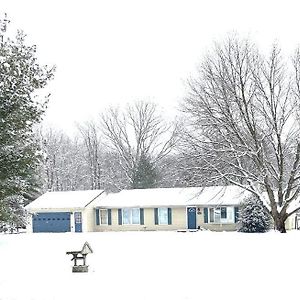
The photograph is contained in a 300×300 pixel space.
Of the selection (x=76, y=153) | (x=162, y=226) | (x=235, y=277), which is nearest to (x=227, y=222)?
(x=162, y=226)

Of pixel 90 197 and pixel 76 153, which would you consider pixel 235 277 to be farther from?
pixel 76 153

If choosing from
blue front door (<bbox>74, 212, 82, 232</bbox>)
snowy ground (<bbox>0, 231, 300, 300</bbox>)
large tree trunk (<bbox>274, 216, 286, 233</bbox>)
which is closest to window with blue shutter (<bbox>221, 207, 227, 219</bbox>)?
large tree trunk (<bbox>274, 216, 286, 233</bbox>)

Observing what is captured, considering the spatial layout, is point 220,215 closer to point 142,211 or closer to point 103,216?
point 142,211

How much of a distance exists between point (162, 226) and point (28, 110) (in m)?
26.1

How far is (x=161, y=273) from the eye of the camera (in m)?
14.6

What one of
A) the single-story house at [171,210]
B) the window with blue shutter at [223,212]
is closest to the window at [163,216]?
the single-story house at [171,210]

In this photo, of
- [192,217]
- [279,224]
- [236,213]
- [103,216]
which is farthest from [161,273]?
[103,216]

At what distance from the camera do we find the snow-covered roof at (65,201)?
→ 39.1 metres

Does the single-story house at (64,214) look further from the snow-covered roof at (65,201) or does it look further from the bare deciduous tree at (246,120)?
the bare deciduous tree at (246,120)

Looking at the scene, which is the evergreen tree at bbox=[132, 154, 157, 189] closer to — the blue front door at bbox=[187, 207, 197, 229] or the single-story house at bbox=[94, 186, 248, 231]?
the single-story house at bbox=[94, 186, 248, 231]

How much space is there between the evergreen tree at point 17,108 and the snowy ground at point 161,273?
276cm

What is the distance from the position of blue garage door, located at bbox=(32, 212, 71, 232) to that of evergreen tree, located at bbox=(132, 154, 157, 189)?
42.5 ft

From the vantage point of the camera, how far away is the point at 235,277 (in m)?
13.5

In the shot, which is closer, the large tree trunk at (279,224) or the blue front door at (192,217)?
the large tree trunk at (279,224)
